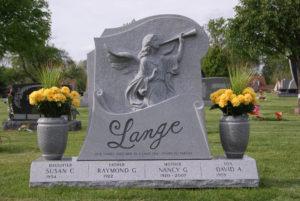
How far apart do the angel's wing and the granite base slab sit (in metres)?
1.63

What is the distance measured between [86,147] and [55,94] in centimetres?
99

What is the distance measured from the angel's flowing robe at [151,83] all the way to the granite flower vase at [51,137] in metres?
1.24

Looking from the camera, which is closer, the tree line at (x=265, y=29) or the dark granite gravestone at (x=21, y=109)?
the dark granite gravestone at (x=21, y=109)

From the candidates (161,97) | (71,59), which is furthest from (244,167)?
(71,59)

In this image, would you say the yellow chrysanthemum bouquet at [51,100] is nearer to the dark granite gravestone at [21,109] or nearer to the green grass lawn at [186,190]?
the green grass lawn at [186,190]

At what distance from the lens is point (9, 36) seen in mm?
34781

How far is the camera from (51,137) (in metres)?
8.50

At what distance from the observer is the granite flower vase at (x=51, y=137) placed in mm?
8508

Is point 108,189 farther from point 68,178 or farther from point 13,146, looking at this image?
point 13,146

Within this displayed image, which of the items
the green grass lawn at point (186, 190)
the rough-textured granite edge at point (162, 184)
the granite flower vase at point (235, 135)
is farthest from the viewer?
the granite flower vase at point (235, 135)

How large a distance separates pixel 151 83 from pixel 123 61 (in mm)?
582

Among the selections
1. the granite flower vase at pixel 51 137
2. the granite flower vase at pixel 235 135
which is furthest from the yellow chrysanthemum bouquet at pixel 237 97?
the granite flower vase at pixel 51 137

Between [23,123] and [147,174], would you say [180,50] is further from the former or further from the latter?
[23,123]

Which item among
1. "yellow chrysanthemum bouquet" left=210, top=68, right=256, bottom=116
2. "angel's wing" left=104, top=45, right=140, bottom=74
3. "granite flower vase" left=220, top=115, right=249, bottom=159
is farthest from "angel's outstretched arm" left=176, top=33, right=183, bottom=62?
"granite flower vase" left=220, top=115, right=249, bottom=159
